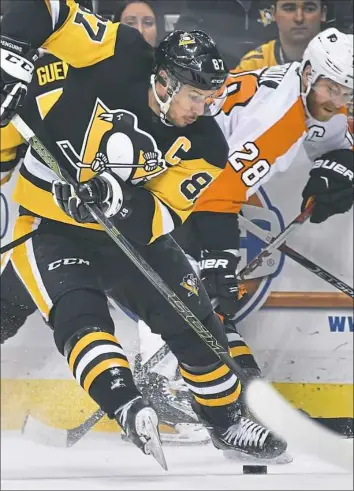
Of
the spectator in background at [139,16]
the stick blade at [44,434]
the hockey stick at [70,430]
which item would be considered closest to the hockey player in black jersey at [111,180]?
the spectator in background at [139,16]

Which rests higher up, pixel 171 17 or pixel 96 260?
pixel 171 17

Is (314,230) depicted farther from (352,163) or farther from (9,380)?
(9,380)

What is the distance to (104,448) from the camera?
2.66 meters

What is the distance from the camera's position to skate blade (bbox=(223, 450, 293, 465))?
255 cm

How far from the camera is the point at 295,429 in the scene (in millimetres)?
2656

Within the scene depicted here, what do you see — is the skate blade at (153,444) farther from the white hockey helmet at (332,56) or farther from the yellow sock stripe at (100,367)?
the white hockey helmet at (332,56)

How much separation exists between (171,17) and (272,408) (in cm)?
120

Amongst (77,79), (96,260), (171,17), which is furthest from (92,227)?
(171,17)

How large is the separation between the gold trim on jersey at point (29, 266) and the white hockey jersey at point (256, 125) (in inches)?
21.0

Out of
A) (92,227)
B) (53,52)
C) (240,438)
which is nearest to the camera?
(53,52)

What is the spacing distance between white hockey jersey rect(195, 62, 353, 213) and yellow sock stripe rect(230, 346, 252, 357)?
44cm

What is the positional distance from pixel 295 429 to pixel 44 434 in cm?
78

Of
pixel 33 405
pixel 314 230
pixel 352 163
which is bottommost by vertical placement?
pixel 33 405

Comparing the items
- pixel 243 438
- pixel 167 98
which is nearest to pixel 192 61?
pixel 167 98
